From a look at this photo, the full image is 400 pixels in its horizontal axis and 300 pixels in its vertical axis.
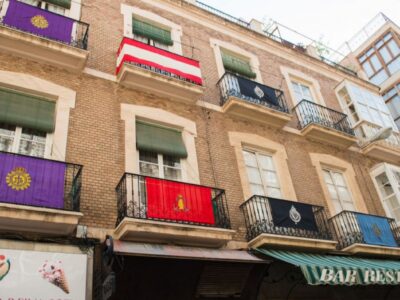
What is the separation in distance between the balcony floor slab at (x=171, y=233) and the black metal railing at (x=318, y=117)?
597 cm

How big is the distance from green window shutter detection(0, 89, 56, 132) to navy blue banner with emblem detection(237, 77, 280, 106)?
5541 millimetres

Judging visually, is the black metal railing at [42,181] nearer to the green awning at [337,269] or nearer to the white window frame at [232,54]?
the green awning at [337,269]

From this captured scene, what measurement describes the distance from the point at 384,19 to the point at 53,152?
901 inches

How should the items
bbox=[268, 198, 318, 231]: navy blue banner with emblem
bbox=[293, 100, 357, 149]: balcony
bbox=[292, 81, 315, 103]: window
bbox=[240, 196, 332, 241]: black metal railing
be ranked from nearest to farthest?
bbox=[240, 196, 332, 241]: black metal railing < bbox=[268, 198, 318, 231]: navy blue banner with emblem < bbox=[293, 100, 357, 149]: balcony < bbox=[292, 81, 315, 103]: window

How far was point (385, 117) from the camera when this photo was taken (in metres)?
15.5

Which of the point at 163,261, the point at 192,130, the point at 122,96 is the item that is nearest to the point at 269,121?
the point at 192,130

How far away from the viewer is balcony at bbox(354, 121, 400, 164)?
13.9 m

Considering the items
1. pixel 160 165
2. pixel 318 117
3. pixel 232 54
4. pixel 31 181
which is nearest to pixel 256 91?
pixel 232 54

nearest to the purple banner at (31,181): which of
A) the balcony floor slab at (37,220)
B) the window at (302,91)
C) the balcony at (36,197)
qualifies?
the balcony at (36,197)

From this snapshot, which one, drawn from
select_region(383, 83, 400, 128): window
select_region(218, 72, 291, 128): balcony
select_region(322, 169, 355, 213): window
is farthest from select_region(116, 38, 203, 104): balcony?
select_region(383, 83, 400, 128): window

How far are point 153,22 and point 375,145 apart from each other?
8.63 meters

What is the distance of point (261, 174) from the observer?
1093 cm

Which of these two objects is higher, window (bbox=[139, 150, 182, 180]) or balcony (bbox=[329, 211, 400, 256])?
window (bbox=[139, 150, 182, 180])

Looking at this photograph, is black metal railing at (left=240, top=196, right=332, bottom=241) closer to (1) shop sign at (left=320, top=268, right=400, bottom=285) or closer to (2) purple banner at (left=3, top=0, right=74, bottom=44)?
(1) shop sign at (left=320, top=268, right=400, bottom=285)
